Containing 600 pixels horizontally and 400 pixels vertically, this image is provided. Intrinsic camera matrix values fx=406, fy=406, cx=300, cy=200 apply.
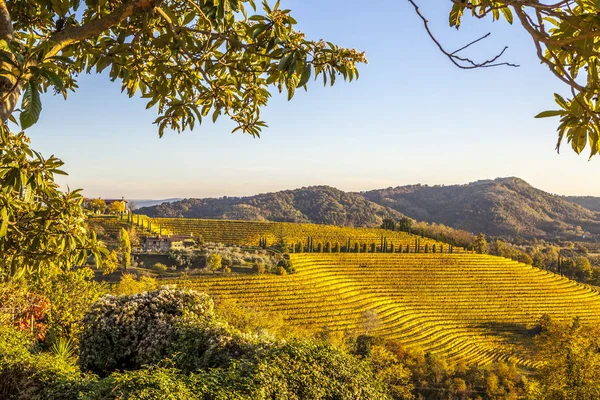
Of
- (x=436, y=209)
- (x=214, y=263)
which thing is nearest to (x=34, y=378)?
(x=214, y=263)

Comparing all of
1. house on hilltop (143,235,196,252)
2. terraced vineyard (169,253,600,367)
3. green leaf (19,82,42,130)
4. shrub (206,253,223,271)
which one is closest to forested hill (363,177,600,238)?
terraced vineyard (169,253,600,367)

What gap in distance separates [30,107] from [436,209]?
78.8 meters

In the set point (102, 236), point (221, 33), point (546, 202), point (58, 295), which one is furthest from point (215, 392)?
point (546, 202)

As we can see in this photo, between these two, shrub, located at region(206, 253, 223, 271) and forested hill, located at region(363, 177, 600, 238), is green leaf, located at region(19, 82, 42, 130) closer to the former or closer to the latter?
shrub, located at region(206, 253, 223, 271)

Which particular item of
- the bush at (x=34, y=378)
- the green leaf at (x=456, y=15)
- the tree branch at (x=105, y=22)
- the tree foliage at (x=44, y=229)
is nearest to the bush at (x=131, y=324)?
the bush at (x=34, y=378)

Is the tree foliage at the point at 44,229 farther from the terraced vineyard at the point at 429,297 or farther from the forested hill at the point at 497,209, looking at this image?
the forested hill at the point at 497,209

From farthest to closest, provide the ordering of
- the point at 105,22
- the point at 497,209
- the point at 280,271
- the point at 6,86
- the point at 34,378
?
the point at 497,209 < the point at 280,271 < the point at 34,378 < the point at 105,22 < the point at 6,86

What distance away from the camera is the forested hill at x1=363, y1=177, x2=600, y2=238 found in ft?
226

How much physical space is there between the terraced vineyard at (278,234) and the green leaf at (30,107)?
42138 mm

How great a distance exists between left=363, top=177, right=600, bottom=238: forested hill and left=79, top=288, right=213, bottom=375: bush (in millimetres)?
67984

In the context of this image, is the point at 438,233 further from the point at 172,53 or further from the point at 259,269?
the point at 172,53

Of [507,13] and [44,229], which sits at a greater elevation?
[507,13]

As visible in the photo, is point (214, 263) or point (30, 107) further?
point (214, 263)

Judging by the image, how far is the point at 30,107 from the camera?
4.27ft
